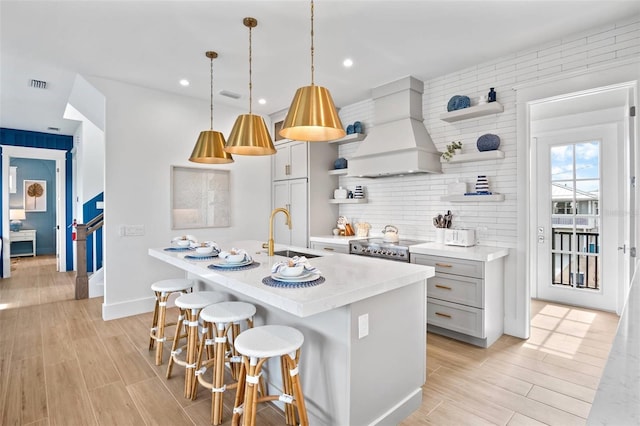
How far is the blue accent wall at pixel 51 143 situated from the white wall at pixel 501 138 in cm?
676

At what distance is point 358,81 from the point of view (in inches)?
164

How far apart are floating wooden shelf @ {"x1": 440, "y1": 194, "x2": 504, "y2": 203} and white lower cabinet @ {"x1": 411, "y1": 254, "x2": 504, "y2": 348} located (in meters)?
0.65

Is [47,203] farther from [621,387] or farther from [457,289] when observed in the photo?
[621,387]

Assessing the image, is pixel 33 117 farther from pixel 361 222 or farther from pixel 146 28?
pixel 361 222

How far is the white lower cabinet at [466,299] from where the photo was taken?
3.16 metres

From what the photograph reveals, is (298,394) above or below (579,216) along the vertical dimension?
below

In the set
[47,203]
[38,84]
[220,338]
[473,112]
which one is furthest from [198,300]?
[47,203]

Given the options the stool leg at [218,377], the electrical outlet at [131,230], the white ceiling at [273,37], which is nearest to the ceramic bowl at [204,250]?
the stool leg at [218,377]

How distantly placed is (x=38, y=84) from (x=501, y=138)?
18.3 ft

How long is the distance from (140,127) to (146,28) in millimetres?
1666

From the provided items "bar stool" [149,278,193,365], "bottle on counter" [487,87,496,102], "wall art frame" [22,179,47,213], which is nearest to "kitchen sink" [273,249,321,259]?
"bar stool" [149,278,193,365]

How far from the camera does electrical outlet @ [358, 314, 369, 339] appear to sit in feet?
5.98

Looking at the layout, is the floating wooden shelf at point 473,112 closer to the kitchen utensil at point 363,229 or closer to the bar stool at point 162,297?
the kitchen utensil at point 363,229

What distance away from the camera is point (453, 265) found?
10.9 ft
